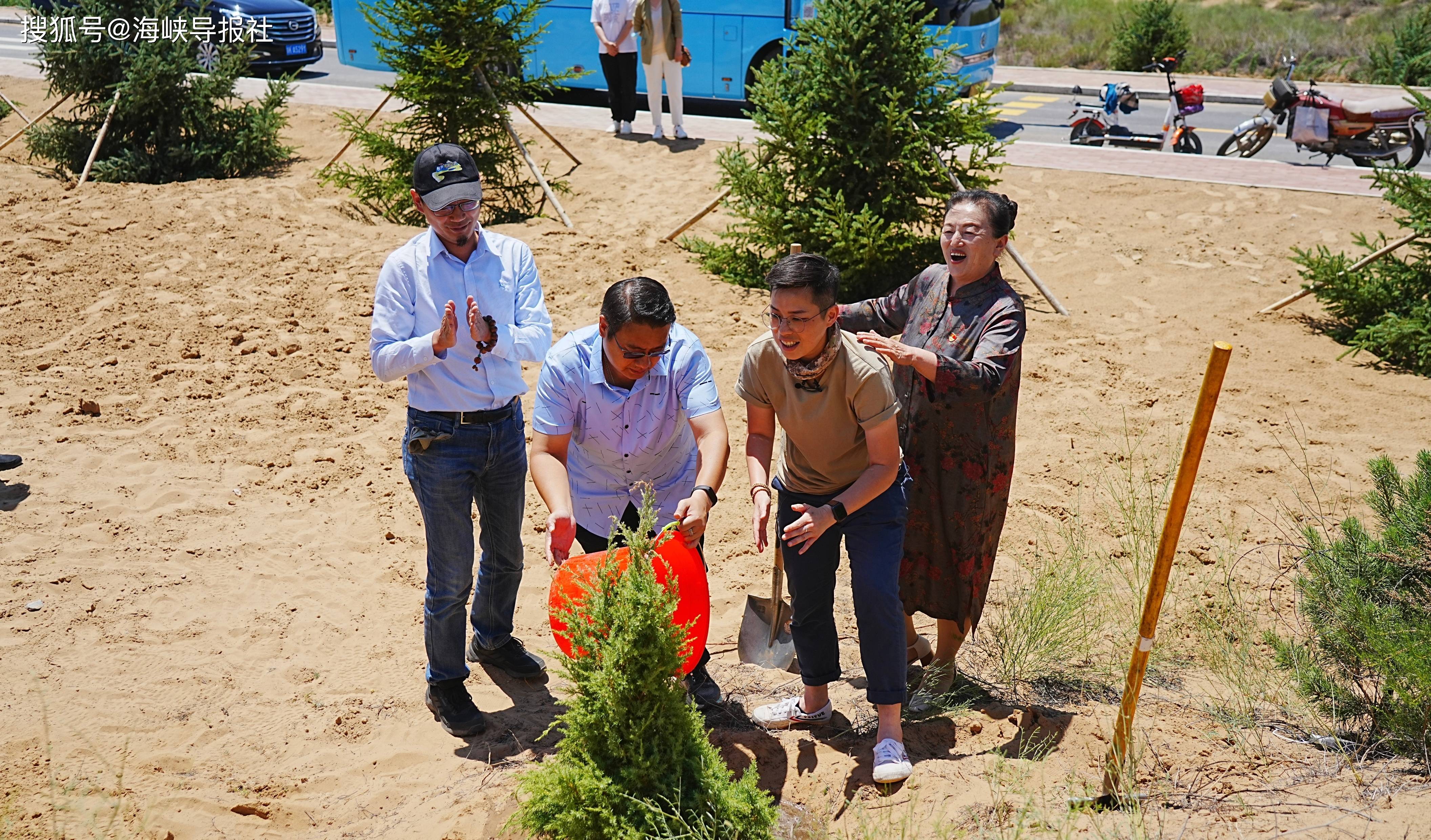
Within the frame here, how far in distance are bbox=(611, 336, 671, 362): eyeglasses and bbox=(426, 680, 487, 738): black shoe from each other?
1.48 m

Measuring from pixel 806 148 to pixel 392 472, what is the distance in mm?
3835

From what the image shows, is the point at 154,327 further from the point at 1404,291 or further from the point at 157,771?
the point at 1404,291

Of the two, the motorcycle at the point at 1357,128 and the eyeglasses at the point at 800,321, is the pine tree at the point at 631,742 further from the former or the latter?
the motorcycle at the point at 1357,128

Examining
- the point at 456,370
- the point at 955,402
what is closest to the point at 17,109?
the point at 456,370

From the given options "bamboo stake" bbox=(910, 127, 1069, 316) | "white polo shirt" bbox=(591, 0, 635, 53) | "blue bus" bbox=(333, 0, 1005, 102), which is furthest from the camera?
"blue bus" bbox=(333, 0, 1005, 102)

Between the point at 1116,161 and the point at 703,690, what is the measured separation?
879 cm

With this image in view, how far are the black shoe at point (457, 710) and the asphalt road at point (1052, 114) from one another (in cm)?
1089

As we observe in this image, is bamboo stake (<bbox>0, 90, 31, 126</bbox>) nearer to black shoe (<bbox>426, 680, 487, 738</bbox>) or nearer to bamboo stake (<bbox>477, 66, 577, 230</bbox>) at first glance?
bamboo stake (<bbox>477, 66, 577, 230</bbox>)

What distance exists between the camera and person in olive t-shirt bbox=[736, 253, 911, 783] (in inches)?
117

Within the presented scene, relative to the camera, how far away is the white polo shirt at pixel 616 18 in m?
11.6

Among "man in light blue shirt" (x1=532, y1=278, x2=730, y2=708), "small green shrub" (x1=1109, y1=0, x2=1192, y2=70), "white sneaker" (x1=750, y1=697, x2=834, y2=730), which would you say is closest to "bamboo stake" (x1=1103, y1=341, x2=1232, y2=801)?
"white sneaker" (x1=750, y1=697, x2=834, y2=730)

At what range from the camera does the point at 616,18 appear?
11625 millimetres

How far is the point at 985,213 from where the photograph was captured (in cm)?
329

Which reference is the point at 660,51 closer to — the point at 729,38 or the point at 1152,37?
the point at 729,38
